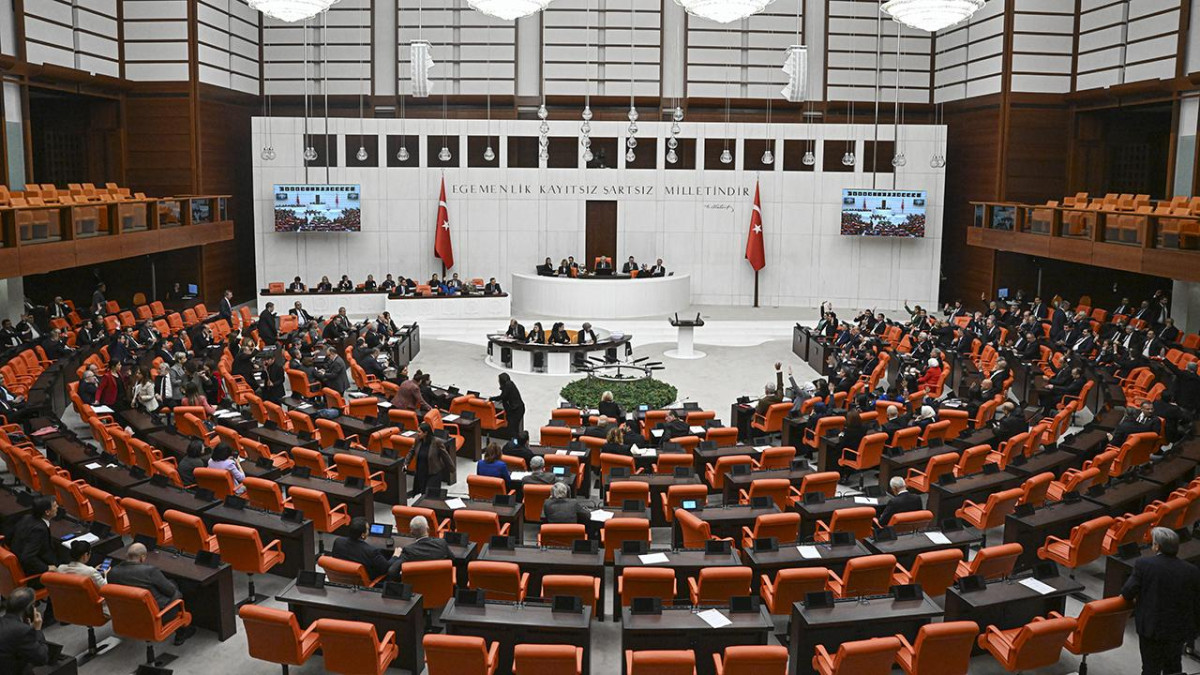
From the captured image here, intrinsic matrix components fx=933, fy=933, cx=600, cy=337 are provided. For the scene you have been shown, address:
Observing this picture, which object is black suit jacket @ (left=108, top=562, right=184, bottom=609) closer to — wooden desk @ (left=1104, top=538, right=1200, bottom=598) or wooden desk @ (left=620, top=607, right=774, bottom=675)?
wooden desk @ (left=620, top=607, right=774, bottom=675)

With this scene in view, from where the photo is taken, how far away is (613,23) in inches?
1219

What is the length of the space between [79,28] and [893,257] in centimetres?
2461

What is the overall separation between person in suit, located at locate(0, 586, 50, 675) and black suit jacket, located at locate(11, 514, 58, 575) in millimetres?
1987

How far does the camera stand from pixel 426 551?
8.59m

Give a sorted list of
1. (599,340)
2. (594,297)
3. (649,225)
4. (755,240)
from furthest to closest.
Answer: (649,225), (755,240), (594,297), (599,340)

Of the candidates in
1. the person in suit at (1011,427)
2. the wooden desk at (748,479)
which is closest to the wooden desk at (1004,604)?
the wooden desk at (748,479)

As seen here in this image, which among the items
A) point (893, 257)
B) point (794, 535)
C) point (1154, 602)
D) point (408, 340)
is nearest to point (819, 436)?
point (794, 535)

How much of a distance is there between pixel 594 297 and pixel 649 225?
174 inches

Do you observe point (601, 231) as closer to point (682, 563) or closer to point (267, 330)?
point (267, 330)

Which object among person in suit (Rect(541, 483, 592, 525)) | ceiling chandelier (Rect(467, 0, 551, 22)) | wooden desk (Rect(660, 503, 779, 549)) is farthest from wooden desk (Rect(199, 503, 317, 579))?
ceiling chandelier (Rect(467, 0, 551, 22))

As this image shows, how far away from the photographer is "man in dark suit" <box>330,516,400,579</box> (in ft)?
28.3

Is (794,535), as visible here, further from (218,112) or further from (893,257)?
(218,112)

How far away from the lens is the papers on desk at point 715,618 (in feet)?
24.7

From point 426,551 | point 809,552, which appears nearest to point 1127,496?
point 809,552
